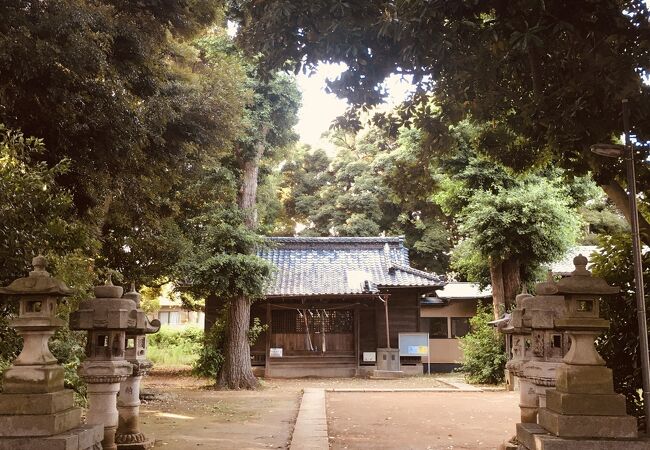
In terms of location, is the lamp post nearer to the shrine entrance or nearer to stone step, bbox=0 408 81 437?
stone step, bbox=0 408 81 437

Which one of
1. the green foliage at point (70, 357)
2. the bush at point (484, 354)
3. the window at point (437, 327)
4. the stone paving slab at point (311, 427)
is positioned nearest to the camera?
the green foliage at point (70, 357)

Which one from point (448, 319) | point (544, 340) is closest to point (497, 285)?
point (448, 319)

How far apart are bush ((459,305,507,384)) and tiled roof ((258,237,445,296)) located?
265 centimetres

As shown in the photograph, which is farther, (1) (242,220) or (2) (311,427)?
(1) (242,220)

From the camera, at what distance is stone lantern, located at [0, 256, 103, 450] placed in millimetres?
4668

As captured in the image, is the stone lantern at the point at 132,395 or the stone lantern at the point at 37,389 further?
the stone lantern at the point at 132,395

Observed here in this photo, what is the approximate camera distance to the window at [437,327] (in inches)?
1012

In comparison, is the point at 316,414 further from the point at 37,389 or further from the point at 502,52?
the point at 502,52

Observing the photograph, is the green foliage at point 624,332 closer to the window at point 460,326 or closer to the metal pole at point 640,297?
the metal pole at point 640,297

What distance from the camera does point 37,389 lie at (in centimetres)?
479

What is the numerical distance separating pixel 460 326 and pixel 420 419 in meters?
14.9

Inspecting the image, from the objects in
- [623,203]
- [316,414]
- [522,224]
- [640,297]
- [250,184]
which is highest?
[250,184]

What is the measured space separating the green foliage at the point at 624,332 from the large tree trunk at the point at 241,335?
42.4 feet

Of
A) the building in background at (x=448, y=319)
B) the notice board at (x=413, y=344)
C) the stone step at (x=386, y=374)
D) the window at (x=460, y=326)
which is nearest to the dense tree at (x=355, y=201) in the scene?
the building in background at (x=448, y=319)
